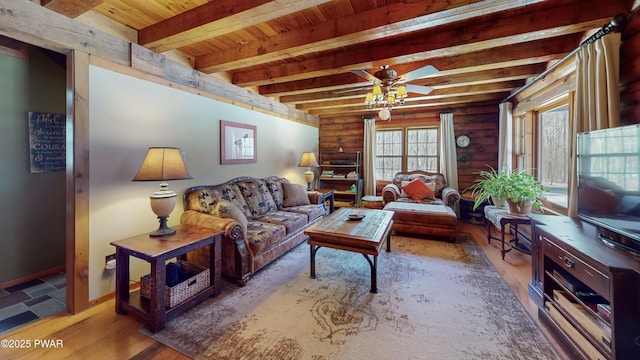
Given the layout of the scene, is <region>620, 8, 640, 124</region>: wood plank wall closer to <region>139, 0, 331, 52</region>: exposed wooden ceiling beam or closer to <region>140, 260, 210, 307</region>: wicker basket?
<region>139, 0, 331, 52</region>: exposed wooden ceiling beam

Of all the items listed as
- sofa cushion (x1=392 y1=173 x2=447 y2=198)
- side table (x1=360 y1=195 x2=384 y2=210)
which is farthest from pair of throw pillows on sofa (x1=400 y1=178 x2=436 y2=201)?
side table (x1=360 y1=195 x2=384 y2=210)

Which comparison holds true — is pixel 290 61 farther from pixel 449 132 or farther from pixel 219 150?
pixel 449 132

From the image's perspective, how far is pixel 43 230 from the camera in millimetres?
2586

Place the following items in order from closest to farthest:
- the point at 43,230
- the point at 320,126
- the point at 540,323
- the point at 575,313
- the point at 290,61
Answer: the point at 575,313 → the point at 540,323 → the point at 43,230 → the point at 290,61 → the point at 320,126

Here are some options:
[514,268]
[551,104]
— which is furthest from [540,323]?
[551,104]

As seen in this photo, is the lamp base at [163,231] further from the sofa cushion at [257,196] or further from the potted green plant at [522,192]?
the potted green plant at [522,192]

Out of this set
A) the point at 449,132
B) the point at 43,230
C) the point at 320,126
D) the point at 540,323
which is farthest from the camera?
the point at 320,126

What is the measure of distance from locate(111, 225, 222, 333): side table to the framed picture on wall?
1.46 meters

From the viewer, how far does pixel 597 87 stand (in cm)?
199

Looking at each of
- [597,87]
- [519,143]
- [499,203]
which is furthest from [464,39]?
[519,143]

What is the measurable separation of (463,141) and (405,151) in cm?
120

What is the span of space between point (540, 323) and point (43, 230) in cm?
474

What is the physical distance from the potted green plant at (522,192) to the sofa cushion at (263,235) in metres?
2.85

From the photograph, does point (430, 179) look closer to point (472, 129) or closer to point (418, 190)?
point (418, 190)
